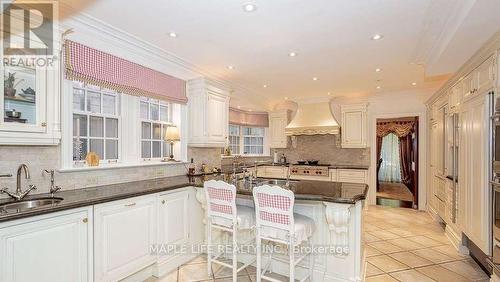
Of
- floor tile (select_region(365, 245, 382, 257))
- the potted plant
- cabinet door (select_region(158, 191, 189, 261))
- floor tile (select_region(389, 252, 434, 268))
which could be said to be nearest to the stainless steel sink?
the potted plant

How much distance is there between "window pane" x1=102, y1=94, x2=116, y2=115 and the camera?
289cm

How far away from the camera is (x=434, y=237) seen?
3746 mm

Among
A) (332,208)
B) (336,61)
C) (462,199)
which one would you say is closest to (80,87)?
(332,208)

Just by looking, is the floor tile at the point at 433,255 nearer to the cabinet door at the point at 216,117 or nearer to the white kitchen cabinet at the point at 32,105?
the cabinet door at the point at 216,117

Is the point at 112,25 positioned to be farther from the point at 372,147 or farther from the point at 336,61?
the point at 372,147

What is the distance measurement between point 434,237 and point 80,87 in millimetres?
5113

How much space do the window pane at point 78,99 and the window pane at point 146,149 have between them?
86 centimetres

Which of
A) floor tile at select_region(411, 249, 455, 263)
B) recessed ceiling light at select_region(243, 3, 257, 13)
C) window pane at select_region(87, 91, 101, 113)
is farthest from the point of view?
floor tile at select_region(411, 249, 455, 263)

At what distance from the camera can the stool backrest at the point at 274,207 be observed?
2.03 metres

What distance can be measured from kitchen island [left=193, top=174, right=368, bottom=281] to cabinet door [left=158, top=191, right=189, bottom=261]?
77cm

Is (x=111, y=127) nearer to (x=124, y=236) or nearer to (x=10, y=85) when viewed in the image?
(x=10, y=85)

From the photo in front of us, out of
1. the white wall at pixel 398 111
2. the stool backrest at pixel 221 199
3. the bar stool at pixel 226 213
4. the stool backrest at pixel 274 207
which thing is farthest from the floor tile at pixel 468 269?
the white wall at pixel 398 111

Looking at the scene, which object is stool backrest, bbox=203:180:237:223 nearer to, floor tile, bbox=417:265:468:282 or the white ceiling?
the white ceiling

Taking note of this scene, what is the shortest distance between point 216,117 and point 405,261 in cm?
311
